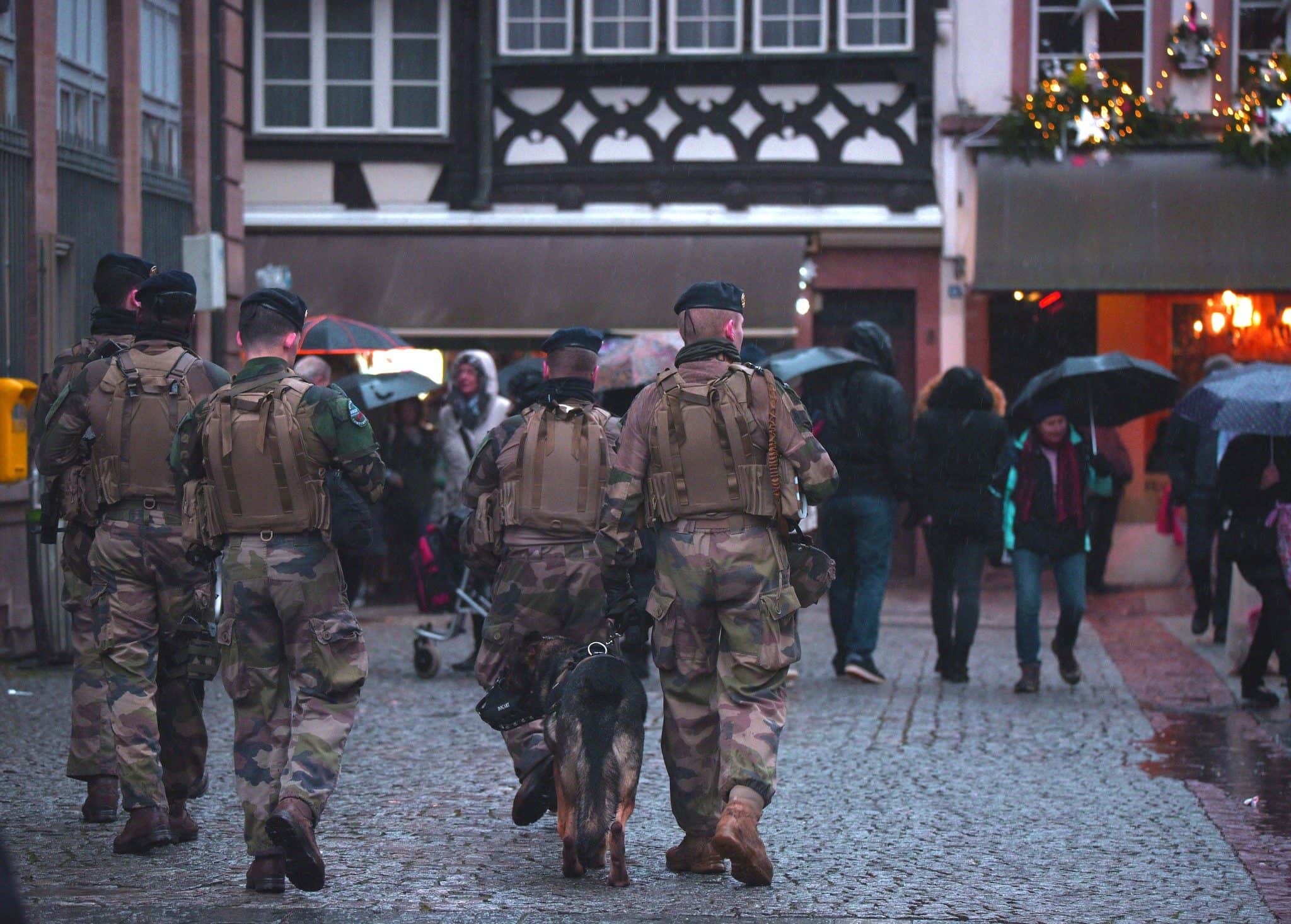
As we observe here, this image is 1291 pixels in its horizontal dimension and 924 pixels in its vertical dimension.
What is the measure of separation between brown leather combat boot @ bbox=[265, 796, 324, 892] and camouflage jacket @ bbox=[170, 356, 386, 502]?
988mm

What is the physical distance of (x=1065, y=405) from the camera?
11070mm

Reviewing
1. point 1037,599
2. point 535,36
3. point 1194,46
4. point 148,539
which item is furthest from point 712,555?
point 535,36

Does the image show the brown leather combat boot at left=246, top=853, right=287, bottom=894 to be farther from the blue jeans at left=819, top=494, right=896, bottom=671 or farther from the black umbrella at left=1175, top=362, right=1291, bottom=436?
the blue jeans at left=819, top=494, right=896, bottom=671

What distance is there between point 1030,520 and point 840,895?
5.27m

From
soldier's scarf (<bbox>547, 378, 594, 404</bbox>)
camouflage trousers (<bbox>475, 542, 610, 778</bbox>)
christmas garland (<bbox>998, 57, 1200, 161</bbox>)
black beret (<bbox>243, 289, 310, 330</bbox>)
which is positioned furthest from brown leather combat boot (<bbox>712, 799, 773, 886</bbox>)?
christmas garland (<bbox>998, 57, 1200, 161</bbox>)

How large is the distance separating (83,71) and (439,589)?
4833mm

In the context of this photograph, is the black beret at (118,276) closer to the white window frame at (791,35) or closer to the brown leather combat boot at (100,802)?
the brown leather combat boot at (100,802)

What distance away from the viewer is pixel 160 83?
14969mm

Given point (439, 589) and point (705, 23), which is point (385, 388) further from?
point (705, 23)

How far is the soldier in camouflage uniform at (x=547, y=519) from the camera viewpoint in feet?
22.3

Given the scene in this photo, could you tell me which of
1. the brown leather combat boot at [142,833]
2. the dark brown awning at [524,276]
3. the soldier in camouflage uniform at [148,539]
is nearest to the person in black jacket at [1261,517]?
the soldier in camouflage uniform at [148,539]

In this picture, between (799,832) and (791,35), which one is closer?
(799,832)

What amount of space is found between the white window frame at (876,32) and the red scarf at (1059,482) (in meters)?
9.12

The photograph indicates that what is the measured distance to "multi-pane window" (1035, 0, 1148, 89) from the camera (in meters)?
18.9
